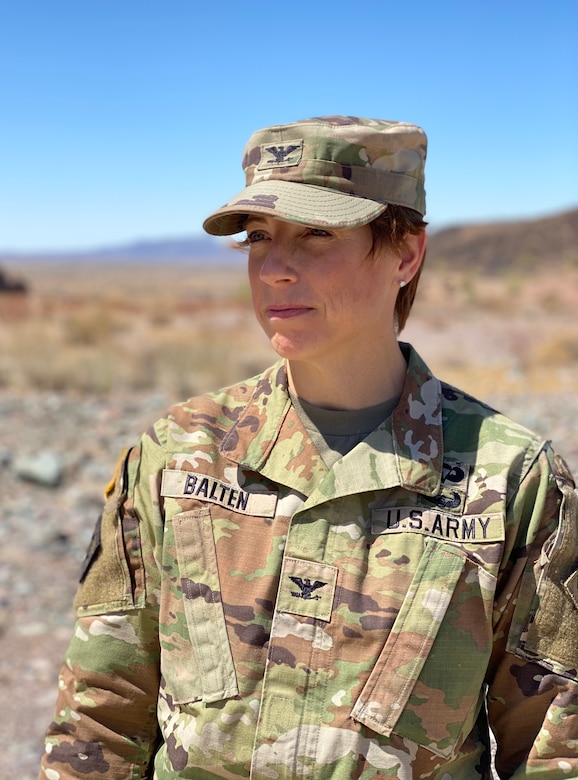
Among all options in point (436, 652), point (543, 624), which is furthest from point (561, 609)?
point (436, 652)

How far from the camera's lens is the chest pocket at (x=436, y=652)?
5.28 feet

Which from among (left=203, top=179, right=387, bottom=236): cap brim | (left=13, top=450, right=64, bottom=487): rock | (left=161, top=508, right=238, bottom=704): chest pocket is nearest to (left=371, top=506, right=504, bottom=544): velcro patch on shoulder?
(left=161, top=508, right=238, bottom=704): chest pocket

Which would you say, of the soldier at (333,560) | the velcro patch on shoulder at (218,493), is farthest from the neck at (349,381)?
the velcro patch on shoulder at (218,493)

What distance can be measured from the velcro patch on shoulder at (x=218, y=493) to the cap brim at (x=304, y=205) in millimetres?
555

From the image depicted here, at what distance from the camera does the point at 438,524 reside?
1.68 meters

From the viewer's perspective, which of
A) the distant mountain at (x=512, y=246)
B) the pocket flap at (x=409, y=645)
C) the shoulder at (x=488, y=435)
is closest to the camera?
the pocket flap at (x=409, y=645)

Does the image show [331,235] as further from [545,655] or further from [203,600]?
[545,655]

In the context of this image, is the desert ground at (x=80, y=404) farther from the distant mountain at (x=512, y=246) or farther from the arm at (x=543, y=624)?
the distant mountain at (x=512, y=246)

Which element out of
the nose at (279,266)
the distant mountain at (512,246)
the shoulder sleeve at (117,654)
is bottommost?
the shoulder sleeve at (117,654)

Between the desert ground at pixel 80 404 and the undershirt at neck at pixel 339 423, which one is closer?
the undershirt at neck at pixel 339 423

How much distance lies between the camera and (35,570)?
5.16 metres

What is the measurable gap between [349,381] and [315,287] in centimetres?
25

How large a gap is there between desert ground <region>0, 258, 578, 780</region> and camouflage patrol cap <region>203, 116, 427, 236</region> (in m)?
2.77

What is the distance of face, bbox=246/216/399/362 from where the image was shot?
1662 millimetres
